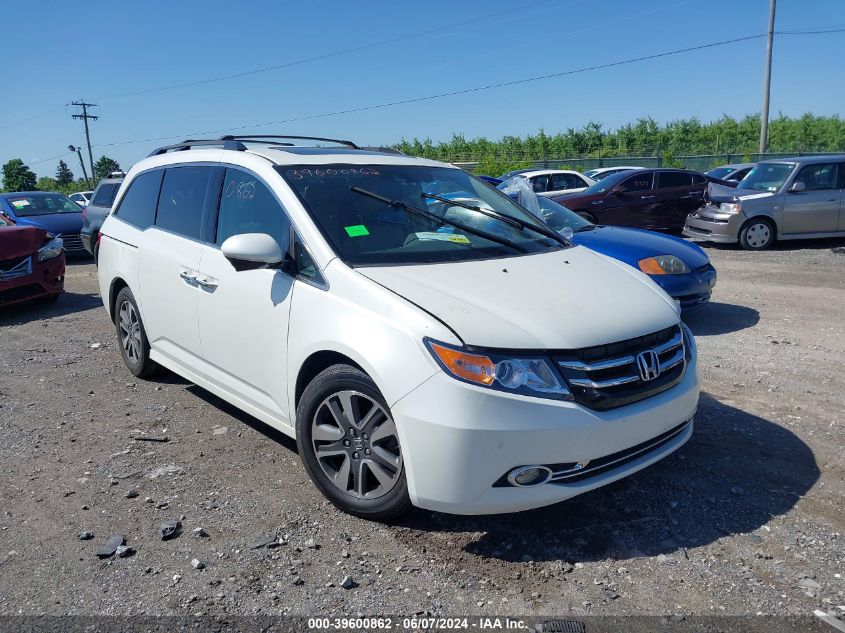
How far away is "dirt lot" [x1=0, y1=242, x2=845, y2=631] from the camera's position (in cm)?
288

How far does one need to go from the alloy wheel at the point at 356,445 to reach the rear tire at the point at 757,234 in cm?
1160

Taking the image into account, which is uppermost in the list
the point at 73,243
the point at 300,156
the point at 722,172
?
the point at 300,156

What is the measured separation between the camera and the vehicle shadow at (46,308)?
8.98 m

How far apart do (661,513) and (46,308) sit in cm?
892

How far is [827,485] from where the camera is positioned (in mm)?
3752

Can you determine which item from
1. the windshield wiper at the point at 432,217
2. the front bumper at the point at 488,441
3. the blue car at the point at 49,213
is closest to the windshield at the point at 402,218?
the windshield wiper at the point at 432,217

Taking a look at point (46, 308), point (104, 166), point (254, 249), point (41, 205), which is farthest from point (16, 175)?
point (254, 249)

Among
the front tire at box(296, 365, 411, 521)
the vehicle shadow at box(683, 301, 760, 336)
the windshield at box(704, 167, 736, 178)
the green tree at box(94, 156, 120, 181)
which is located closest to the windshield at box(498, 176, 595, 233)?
the vehicle shadow at box(683, 301, 760, 336)

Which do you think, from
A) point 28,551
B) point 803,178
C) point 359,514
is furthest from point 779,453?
point 803,178

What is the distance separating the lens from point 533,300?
10.9 ft

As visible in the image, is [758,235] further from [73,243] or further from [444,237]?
[73,243]

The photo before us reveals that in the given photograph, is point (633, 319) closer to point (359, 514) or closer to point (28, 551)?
point (359, 514)

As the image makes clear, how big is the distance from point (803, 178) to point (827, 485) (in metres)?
10.9

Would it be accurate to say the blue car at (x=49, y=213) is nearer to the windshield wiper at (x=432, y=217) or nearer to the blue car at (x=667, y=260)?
the blue car at (x=667, y=260)
